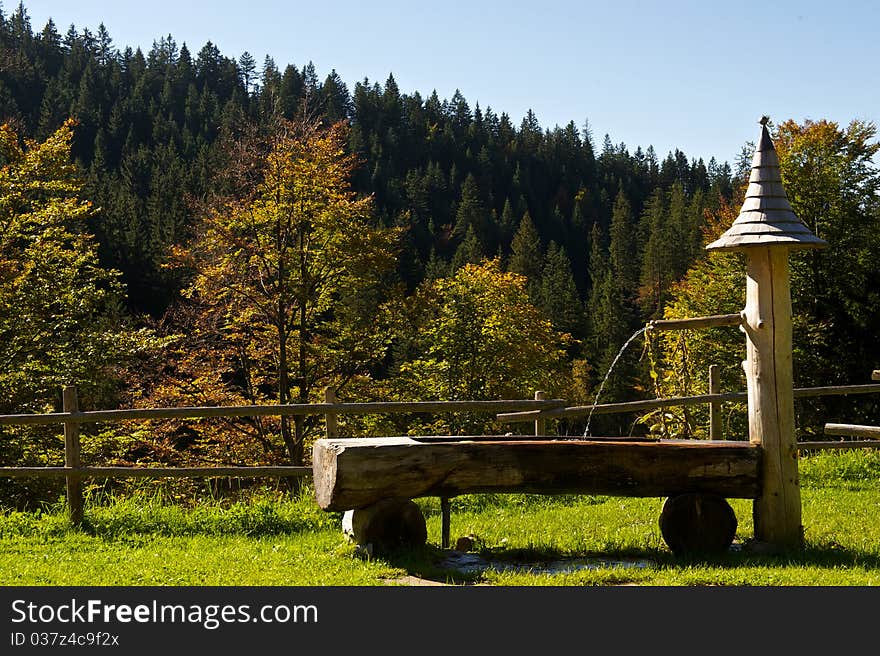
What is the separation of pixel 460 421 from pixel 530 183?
3862 inches

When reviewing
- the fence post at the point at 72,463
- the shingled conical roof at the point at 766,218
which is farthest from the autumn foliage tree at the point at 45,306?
the shingled conical roof at the point at 766,218

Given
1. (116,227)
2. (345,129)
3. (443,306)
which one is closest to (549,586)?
(345,129)

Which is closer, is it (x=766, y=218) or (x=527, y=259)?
(x=766, y=218)

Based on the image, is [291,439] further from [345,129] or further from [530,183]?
[530,183]

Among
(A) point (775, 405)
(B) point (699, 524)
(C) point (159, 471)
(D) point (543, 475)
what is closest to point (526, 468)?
(D) point (543, 475)

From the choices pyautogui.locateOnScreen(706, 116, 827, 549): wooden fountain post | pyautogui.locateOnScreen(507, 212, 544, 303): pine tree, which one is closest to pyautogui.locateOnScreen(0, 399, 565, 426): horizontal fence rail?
pyautogui.locateOnScreen(706, 116, 827, 549): wooden fountain post

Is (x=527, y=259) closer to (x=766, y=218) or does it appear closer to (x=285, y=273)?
(x=285, y=273)

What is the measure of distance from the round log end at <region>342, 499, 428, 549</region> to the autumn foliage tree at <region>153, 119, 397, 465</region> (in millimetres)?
13203

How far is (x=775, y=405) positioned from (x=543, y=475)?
77.4 inches

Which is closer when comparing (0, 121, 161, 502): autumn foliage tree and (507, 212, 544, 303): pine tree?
(0, 121, 161, 502): autumn foliage tree

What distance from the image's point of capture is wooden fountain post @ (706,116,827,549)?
7.38 meters

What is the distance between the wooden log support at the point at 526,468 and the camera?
700 centimetres

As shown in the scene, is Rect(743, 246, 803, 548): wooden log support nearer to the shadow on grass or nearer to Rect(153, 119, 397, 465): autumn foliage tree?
the shadow on grass

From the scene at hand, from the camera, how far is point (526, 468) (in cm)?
Answer: 715
